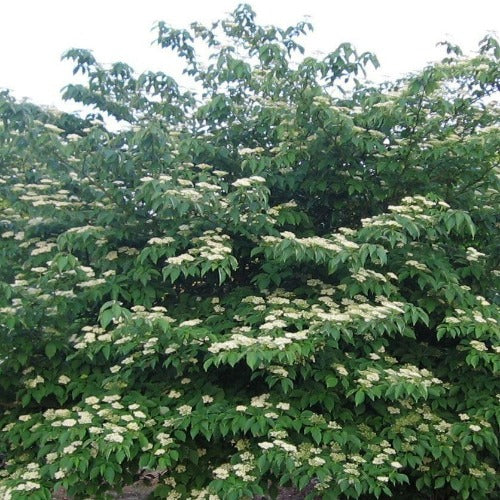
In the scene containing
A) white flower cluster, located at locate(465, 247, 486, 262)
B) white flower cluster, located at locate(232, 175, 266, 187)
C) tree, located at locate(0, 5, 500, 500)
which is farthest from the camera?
white flower cluster, located at locate(465, 247, 486, 262)

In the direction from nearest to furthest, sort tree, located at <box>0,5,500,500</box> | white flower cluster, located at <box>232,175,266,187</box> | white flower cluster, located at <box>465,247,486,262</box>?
tree, located at <box>0,5,500,500</box>
white flower cluster, located at <box>232,175,266,187</box>
white flower cluster, located at <box>465,247,486,262</box>

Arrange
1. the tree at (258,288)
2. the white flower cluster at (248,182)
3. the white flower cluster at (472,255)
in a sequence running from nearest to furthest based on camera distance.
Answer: the tree at (258,288), the white flower cluster at (248,182), the white flower cluster at (472,255)

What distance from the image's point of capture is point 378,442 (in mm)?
3807

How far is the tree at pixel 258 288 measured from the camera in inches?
142

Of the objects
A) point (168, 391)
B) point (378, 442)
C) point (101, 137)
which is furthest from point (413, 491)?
point (101, 137)

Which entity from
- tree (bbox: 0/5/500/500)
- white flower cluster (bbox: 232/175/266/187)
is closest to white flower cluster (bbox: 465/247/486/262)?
tree (bbox: 0/5/500/500)

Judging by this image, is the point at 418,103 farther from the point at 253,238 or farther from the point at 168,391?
the point at 168,391

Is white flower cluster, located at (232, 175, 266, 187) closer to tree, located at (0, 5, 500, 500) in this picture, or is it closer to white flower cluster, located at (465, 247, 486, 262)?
tree, located at (0, 5, 500, 500)

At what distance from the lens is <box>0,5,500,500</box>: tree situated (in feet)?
11.8

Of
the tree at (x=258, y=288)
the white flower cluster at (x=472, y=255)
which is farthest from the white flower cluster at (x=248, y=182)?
the white flower cluster at (x=472, y=255)

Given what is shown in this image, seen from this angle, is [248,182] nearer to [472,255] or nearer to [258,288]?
[258,288]

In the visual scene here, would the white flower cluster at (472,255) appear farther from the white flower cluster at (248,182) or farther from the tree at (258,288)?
the white flower cluster at (248,182)

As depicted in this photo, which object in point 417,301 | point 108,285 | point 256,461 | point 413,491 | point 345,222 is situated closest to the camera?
point 256,461

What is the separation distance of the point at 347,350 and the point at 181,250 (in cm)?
127
